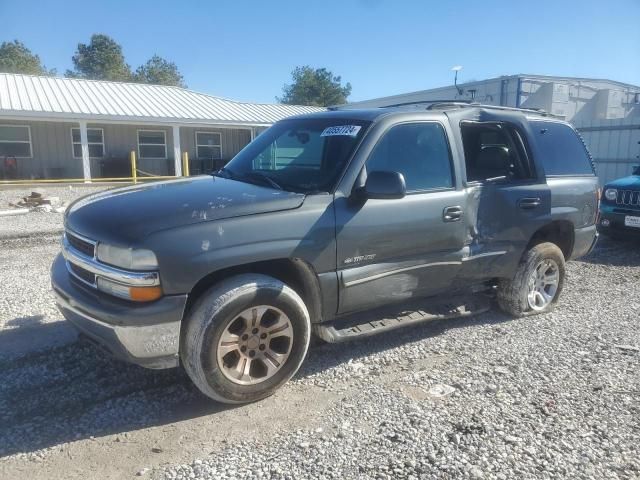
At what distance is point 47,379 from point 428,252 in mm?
2978

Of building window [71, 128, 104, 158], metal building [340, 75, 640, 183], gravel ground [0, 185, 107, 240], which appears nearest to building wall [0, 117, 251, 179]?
building window [71, 128, 104, 158]

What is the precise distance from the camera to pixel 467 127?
4535 mm

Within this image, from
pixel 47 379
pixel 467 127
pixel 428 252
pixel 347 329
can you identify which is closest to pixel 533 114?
pixel 467 127

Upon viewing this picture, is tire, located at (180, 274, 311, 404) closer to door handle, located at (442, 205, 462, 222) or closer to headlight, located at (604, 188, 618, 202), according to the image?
door handle, located at (442, 205, 462, 222)

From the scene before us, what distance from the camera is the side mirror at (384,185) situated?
341cm

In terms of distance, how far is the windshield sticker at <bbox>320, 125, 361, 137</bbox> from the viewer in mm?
3805

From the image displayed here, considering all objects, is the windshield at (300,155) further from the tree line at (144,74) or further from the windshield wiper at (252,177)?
the tree line at (144,74)

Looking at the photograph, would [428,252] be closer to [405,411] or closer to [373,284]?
[373,284]

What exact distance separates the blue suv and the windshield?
21.8 ft

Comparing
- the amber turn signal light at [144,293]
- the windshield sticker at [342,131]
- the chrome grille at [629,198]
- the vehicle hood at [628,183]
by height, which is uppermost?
the windshield sticker at [342,131]

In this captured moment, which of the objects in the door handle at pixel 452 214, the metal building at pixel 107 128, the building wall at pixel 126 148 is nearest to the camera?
the door handle at pixel 452 214

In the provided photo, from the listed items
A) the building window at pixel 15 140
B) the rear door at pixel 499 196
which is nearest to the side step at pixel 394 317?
the rear door at pixel 499 196

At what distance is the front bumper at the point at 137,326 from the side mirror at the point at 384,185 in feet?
4.71

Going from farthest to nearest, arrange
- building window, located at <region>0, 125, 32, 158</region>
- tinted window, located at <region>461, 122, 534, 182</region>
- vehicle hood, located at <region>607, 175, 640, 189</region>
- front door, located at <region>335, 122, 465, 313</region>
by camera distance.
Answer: building window, located at <region>0, 125, 32, 158</region>, vehicle hood, located at <region>607, 175, 640, 189</region>, tinted window, located at <region>461, 122, 534, 182</region>, front door, located at <region>335, 122, 465, 313</region>
